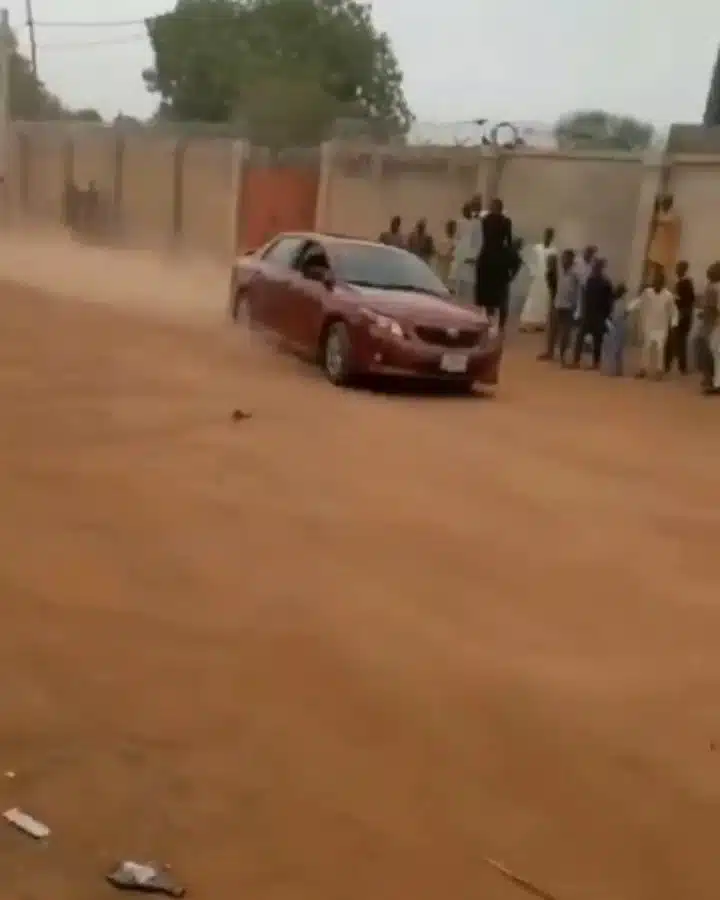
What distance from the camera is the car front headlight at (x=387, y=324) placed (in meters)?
12.6

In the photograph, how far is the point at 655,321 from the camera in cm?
1570

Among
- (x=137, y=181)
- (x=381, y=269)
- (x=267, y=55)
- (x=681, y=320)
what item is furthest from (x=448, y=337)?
(x=267, y=55)

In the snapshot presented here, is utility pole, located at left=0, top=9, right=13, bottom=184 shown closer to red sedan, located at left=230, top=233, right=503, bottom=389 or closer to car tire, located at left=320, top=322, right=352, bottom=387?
red sedan, located at left=230, top=233, right=503, bottom=389

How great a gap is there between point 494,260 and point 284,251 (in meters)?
2.84

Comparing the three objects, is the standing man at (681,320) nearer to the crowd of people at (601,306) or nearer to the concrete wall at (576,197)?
the crowd of people at (601,306)

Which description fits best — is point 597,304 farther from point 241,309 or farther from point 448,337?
point 241,309

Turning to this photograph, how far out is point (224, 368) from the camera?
46.0 feet

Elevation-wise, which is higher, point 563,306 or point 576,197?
point 576,197

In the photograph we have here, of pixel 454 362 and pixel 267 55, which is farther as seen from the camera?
pixel 267 55

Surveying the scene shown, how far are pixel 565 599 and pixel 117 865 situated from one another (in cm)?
331

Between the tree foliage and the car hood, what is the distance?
140 ft

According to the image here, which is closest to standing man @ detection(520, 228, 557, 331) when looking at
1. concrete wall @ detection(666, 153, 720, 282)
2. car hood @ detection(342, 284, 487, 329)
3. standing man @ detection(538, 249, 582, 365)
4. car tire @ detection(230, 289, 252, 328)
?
standing man @ detection(538, 249, 582, 365)

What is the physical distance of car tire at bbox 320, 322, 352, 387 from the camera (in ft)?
42.6

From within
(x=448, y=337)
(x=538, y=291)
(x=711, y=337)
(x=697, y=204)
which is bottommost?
(x=538, y=291)
